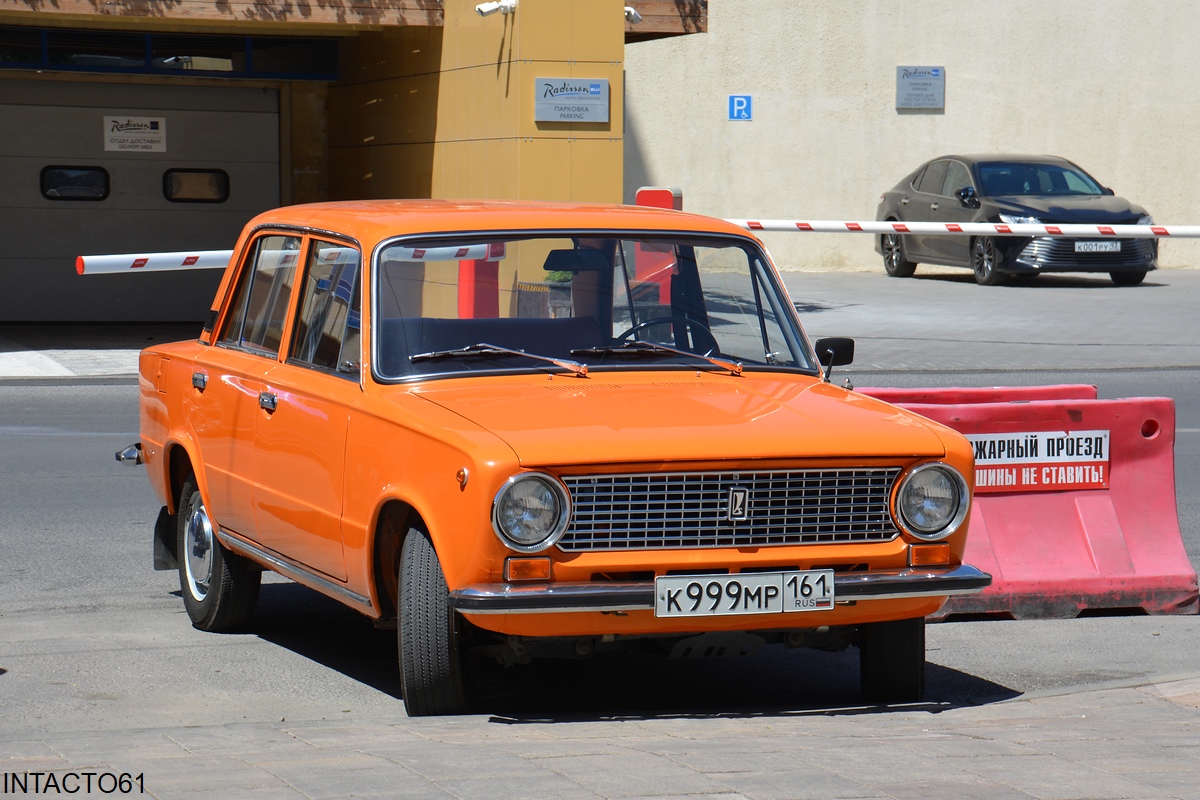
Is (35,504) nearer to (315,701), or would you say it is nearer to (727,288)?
(315,701)

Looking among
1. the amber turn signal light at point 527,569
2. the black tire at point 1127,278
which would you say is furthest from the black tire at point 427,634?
the black tire at point 1127,278

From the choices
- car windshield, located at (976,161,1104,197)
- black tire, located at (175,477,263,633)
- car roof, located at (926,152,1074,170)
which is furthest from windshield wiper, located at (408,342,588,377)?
car roof, located at (926,152,1074,170)

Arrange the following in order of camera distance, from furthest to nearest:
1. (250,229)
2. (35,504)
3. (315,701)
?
(35,504), (250,229), (315,701)

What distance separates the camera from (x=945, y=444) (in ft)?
17.6

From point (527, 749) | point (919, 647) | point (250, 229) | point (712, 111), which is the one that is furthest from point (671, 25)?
point (527, 749)

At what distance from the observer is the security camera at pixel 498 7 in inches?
639

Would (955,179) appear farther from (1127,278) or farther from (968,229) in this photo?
(968,229)

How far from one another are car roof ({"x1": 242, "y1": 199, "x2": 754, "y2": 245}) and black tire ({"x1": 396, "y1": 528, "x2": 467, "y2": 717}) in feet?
4.29

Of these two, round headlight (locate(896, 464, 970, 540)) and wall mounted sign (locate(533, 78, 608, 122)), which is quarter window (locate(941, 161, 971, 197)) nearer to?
wall mounted sign (locate(533, 78, 608, 122))

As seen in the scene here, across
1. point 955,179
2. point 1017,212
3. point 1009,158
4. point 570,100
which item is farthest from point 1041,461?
point 1009,158

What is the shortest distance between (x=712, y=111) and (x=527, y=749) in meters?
23.1

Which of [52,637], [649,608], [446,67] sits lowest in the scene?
[52,637]

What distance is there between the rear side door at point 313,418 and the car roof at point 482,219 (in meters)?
0.10

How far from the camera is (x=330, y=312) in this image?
242 inches
